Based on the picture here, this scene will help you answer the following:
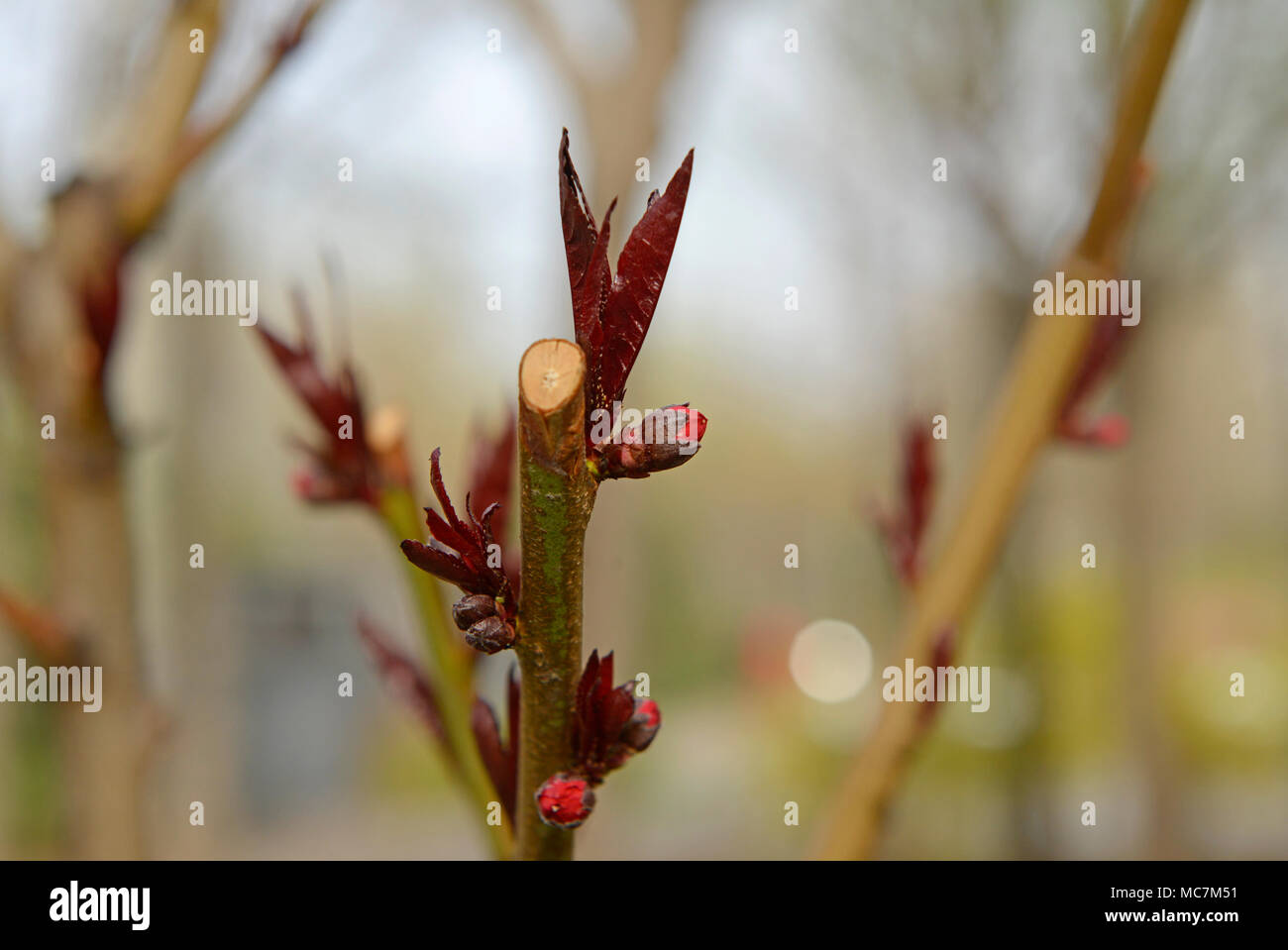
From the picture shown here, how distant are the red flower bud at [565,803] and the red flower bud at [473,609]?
107 millimetres

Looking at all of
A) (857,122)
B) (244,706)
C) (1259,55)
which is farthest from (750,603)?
(1259,55)

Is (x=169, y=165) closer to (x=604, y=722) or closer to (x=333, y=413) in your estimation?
(x=333, y=413)

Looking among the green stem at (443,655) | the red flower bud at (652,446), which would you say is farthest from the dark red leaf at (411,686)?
the red flower bud at (652,446)

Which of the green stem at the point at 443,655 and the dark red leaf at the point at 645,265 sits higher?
the dark red leaf at the point at 645,265

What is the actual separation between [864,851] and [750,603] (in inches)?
297

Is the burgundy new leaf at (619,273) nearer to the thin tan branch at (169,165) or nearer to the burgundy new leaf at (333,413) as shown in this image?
the burgundy new leaf at (333,413)

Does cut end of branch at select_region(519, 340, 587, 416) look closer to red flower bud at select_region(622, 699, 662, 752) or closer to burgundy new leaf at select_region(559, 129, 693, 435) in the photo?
burgundy new leaf at select_region(559, 129, 693, 435)

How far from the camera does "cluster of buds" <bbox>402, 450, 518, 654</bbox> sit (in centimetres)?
46

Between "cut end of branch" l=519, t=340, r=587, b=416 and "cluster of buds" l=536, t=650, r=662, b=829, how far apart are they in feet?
0.50

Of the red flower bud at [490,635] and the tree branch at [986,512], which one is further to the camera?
the tree branch at [986,512]

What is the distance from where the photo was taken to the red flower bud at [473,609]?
459 mm

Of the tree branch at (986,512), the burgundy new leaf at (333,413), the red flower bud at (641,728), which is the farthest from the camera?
the tree branch at (986,512)

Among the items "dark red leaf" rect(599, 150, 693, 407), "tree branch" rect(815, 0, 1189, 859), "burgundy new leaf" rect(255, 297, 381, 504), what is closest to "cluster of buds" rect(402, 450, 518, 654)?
"dark red leaf" rect(599, 150, 693, 407)

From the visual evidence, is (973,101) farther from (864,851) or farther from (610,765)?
(610,765)
